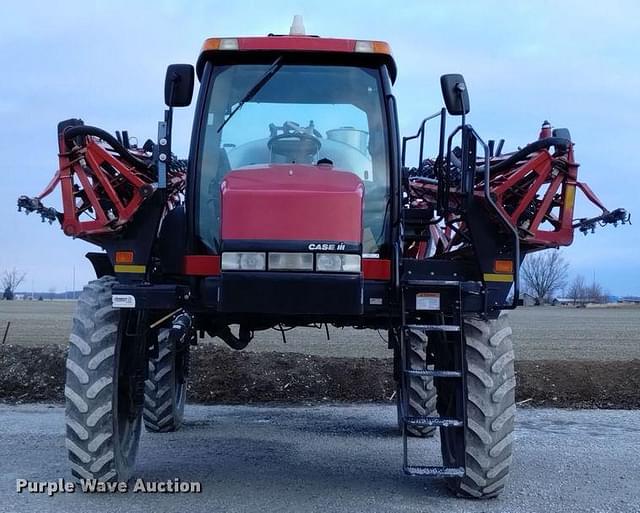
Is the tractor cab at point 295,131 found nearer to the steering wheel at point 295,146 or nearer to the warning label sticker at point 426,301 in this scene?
the steering wheel at point 295,146

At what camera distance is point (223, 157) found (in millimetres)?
6797

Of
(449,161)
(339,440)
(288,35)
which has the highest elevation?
(288,35)

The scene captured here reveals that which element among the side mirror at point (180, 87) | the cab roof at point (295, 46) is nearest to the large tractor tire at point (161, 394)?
the side mirror at point (180, 87)

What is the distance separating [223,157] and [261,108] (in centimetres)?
50

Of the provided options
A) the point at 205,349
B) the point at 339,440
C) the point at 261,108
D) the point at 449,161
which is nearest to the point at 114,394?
the point at 261,108

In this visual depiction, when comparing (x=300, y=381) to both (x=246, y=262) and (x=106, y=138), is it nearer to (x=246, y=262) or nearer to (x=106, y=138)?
(x=106, y=138)

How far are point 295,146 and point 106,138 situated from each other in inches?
57.6

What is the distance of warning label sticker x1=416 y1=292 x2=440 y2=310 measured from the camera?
6.38m

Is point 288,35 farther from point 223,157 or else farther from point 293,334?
point 293,334

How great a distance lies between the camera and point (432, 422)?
19.8ft

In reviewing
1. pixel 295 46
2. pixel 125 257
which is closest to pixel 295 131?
pixel 295 46

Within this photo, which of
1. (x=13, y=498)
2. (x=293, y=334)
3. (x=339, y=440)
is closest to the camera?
(x=13, y=498)

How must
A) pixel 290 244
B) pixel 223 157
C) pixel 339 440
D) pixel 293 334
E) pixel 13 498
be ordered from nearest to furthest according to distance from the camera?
pixel 290 244
pixel 13 498
pixel 223 157
pixel 339 440
pixel 293 334

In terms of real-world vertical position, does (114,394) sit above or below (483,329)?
below
